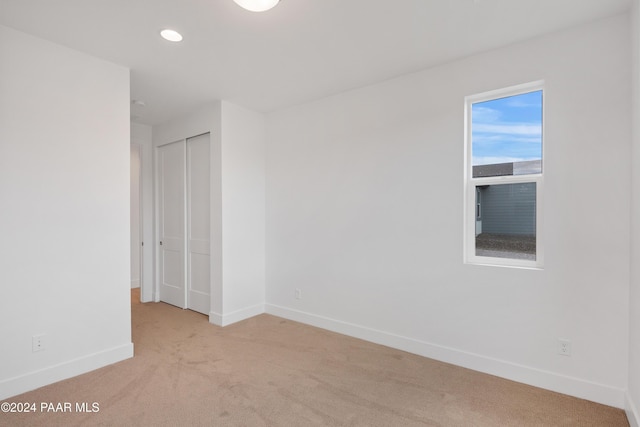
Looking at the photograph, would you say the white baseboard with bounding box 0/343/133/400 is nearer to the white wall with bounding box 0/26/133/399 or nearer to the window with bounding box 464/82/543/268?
the white wall with bounding box 0/26/133/399

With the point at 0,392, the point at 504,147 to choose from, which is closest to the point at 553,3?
the point at 504,147

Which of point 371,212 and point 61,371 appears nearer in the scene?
point 61,371

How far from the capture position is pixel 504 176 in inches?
108

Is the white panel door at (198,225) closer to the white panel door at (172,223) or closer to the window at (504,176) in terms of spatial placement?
the white panel door at (172,223)

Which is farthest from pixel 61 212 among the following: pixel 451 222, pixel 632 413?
pixel 632 413

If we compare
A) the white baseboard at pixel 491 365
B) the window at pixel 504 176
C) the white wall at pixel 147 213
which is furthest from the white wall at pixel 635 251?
the white wall at pixel 147 213

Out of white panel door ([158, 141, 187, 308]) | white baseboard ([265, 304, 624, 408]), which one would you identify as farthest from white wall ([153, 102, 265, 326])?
white baseboard ([265, 304, 624, 408])

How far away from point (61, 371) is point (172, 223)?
238 centimetres

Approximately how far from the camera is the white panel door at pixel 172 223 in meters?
4.52

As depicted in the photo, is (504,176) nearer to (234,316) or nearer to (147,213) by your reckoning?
(234,316)

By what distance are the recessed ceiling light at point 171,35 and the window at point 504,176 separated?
2413 mm

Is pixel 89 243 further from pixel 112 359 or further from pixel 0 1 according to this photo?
pixel 0 1

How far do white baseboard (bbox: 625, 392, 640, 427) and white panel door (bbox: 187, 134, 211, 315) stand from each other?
397cm

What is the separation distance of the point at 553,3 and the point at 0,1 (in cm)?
351
